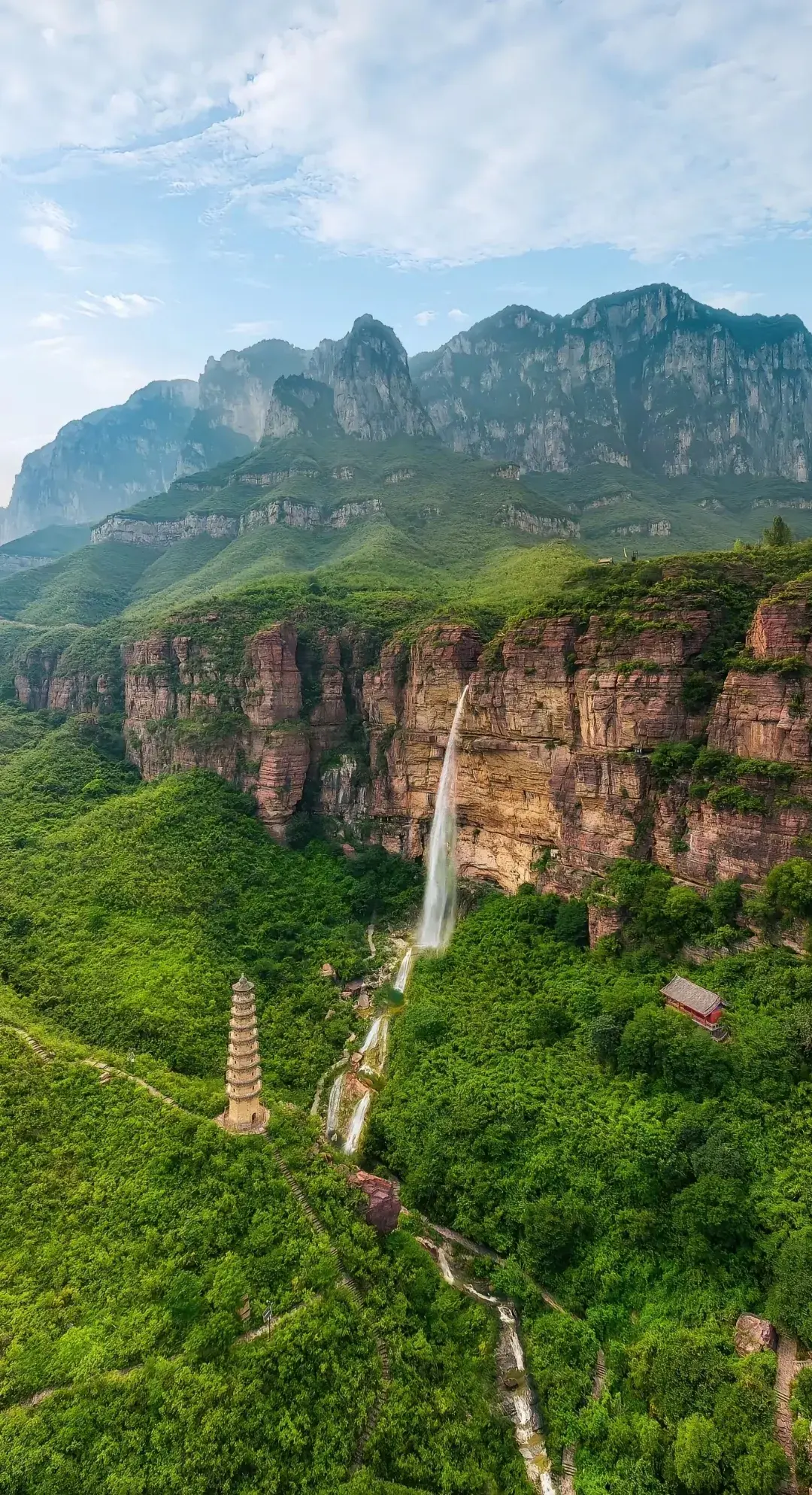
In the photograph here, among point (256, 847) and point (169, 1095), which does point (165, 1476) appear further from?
point (256, 847)

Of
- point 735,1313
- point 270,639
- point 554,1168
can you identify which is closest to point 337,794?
point 270,639

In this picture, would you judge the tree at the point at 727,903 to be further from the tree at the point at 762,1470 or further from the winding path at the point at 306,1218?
the winding path at the point at 306,1218

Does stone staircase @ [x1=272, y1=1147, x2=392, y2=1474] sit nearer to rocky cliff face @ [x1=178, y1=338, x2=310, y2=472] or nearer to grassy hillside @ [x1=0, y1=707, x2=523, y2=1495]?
grassy hillside @ [x1=0, y1=707, x2=523, y2=1495]

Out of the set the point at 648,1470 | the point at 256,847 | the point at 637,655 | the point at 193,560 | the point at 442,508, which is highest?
the point at 442,508

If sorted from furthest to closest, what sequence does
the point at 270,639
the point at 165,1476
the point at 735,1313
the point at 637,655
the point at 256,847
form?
the point at 270,639 < the point at 256,847 < the point at 637,655 < the point at 735,1313 < the point at 165,1476

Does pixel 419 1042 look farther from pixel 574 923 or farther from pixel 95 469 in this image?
pixel 95 469

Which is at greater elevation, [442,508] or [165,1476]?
[442,508]

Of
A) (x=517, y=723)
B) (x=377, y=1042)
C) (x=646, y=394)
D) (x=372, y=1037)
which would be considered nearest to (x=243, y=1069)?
(x=377, y=1042)
